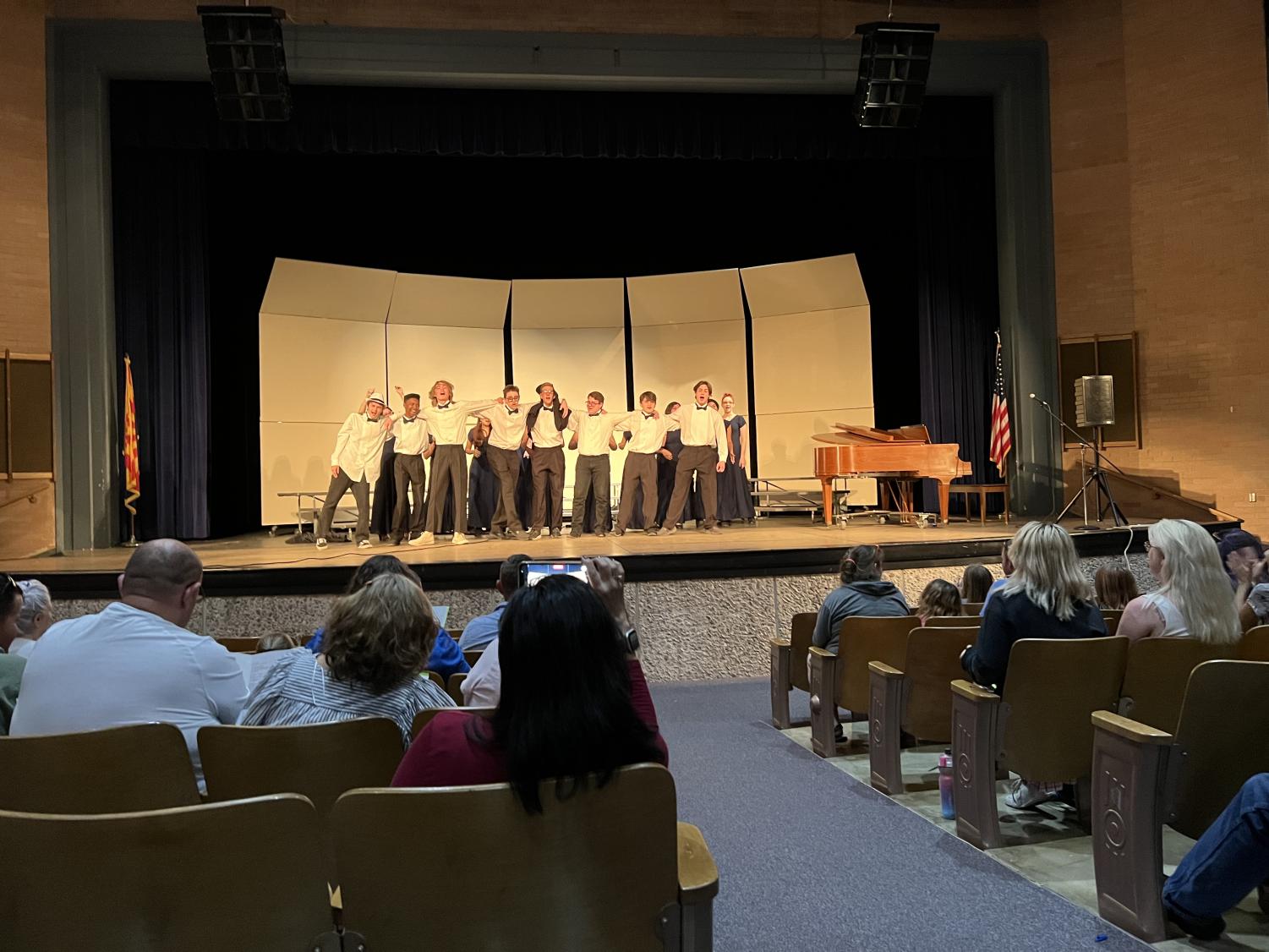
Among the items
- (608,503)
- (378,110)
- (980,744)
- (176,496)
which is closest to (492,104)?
(378,110)

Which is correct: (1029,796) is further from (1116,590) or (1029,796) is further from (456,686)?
(456,686)

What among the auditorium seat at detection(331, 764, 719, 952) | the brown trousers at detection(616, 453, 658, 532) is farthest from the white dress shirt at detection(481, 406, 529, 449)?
the auditorium seat at detection(331, 764, 719, 952)

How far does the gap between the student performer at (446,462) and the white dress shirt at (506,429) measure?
0.29 meters

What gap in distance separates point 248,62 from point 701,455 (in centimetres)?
529

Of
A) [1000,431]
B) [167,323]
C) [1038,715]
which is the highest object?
[167,323]

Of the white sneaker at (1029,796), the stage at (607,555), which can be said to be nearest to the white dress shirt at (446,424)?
the stage at (607,555)

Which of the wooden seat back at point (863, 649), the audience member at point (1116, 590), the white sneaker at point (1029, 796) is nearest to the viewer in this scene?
the white sneaker at point (1029, 796)

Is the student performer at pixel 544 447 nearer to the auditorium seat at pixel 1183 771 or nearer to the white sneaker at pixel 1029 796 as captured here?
the white sneaker at pixel 1029 796

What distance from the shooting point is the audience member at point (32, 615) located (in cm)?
358

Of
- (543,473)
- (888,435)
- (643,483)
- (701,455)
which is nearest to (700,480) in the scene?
(701,455)

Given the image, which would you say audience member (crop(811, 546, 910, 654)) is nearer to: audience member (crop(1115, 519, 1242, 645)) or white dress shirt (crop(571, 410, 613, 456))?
audience member (crop(1115, 519, 1242, 645))

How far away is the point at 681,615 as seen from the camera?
23.4 ft

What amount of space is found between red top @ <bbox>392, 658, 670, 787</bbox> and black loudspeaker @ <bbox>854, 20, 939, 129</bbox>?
869cm

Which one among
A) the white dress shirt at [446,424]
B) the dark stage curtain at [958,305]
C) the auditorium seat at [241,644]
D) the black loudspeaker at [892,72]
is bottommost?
the auditorium seat at [241,644]
